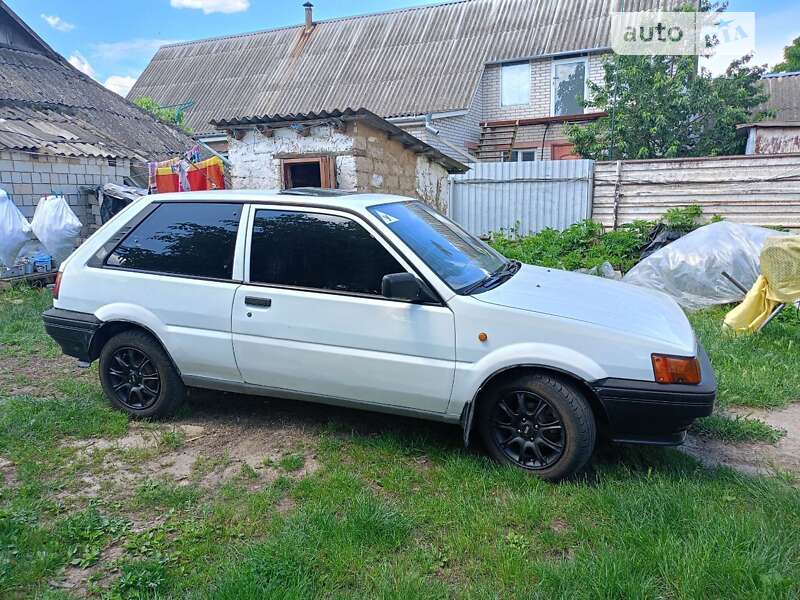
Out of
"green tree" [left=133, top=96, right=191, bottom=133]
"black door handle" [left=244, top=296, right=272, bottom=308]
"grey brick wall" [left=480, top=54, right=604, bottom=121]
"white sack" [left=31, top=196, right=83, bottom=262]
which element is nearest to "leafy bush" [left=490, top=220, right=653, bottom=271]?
"black door handle" [left=244, top=296, right=272, bottom=308]

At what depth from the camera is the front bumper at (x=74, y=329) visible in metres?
4.25

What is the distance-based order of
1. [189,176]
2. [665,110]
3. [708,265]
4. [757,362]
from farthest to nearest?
[665,110], [189,176], [708,265], [757,362]

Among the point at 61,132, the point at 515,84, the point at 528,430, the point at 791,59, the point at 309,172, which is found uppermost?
the point at 791,59

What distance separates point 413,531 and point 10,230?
941cm

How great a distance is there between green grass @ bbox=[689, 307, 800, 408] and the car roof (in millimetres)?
3133

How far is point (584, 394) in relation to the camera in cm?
329

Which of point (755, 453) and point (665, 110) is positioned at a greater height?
point (665, 110)

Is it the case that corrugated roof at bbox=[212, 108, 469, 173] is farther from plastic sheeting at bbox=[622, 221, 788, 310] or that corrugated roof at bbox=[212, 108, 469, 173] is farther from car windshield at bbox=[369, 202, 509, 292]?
plastic sheeting at bbox=[622, 221, 788, 310]

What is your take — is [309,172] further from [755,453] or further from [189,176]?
[755,453]

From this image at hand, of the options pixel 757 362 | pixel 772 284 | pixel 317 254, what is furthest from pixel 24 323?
pixel 772 284

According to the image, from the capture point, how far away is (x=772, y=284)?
5.79 metres

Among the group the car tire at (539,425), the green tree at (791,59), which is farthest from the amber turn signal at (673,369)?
the green tree at (791,59)

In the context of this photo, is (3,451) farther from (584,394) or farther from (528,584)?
(584,394)

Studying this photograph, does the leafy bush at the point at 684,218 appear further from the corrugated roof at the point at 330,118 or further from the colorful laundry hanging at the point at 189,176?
the colorful laundry hanging at the point at 189,176
